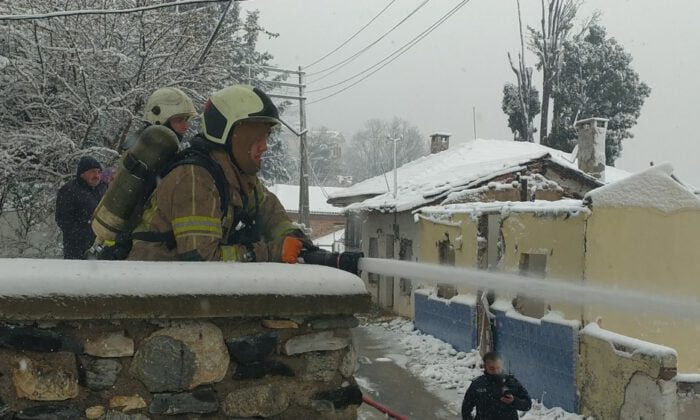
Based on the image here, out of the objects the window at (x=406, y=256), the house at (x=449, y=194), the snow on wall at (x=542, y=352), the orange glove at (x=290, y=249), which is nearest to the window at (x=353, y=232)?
the house at (x=449, y=194)

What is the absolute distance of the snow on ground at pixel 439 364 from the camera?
9359 mm

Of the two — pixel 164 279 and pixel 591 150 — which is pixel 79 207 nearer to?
pixel 164 279

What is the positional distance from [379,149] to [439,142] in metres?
44.4

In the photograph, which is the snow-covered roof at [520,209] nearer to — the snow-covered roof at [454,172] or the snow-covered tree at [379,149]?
the snow-covered roof at [454,172]

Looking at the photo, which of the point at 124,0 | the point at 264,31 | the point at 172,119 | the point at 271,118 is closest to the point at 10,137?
the point at 124,0

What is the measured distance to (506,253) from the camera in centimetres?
1095

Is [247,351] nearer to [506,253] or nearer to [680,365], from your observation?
[680,365]

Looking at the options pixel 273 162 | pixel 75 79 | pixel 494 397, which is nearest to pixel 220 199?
pixel 494 397

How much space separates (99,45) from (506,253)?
8346 millimetres

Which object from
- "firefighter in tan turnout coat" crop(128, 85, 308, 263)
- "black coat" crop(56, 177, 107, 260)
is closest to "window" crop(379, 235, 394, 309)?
"black coat" crop(56, 177, 107, 260)

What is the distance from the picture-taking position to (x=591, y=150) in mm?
18062

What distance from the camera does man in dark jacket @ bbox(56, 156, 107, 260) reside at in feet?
18.7

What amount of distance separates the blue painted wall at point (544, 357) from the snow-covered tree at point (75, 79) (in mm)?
7171

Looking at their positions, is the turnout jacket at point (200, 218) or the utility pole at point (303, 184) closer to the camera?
the turnout jacket at point (200, 218)
